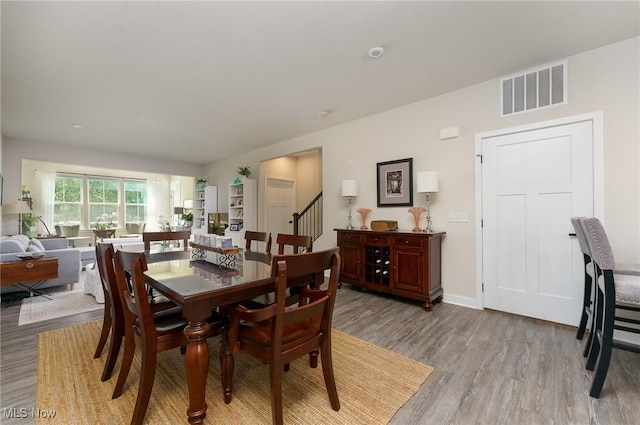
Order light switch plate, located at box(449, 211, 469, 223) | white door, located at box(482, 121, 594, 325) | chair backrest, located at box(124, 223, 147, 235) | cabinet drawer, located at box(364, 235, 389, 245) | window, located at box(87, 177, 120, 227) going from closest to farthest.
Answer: white door, located at box(482, 121, 594, 325) < light switch plate, located at box(449, 211, 469, 223) < cabinet drawer, located at box(364, 235, 389, 245) < window, located at box(87, 177, 120, 227) < chair backrest, located at box(124, 223, 147, 235)

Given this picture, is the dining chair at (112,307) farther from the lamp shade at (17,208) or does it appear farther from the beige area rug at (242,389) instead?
the lamp shade at (17,208)

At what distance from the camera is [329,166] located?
475cm

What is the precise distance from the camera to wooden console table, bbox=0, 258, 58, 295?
10.4 ft

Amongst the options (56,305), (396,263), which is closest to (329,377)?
(396,263)

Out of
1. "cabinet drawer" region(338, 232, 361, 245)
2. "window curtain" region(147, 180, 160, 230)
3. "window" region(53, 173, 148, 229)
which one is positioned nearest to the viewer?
"cabinet drawer" region(338, 232, 361, 245)

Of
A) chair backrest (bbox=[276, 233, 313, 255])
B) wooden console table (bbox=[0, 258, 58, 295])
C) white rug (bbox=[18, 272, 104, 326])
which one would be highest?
chair backrest (bbox=[276, 233, 313, 255])

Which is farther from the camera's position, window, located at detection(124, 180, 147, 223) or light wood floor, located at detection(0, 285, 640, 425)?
window, located at detection(124, 180, 147, 223)

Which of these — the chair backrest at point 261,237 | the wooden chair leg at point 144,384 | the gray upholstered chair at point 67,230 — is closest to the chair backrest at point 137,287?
the wooden chair leg at point 144,384

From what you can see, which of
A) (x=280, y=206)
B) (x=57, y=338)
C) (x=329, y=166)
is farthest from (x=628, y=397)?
(x=280, y=206)

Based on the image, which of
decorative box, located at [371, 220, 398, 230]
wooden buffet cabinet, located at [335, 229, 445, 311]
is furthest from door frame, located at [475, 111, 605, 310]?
decorative box, located at [371, 220, 398, 230]

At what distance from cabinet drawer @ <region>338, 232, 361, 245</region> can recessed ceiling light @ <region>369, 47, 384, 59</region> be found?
2.18m

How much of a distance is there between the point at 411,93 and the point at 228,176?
5334mm

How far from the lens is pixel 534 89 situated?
9.28ft

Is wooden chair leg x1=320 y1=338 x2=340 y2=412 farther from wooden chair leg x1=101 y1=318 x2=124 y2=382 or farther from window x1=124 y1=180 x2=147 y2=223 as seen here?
window x1=124 y1=180 x2=147 y2=223
